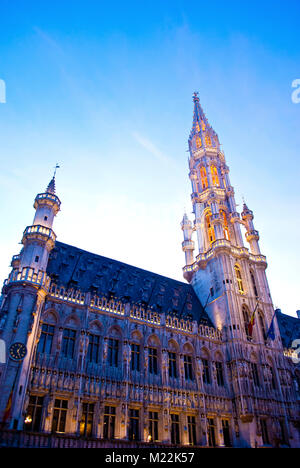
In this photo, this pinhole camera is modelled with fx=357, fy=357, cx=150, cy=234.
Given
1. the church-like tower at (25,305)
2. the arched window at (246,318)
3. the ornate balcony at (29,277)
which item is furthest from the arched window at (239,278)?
the ornate balcony at (29,277)

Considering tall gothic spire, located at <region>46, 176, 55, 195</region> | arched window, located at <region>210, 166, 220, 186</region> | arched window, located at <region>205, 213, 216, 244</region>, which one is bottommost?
tall gothic spire, located at <region>46, 176, 55, 195</region>

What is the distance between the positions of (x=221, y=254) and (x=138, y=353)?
18910 millimetres

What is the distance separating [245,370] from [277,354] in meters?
7.07

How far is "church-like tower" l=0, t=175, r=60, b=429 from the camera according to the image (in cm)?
2527

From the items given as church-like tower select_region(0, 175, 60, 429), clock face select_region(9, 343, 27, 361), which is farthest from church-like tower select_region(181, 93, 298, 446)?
clock face select_region(9, 343, 27, 361)

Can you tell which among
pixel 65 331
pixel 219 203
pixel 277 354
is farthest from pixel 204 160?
pixel 65 331

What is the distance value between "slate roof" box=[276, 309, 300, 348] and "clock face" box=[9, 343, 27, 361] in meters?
37.4

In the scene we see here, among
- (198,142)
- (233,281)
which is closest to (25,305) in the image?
(233,281)

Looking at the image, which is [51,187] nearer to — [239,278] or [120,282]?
[120,282]

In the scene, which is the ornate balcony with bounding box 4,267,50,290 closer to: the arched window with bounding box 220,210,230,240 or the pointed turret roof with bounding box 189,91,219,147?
the arched window with bounding box 220,210,230,240

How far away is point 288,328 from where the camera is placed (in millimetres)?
55188
